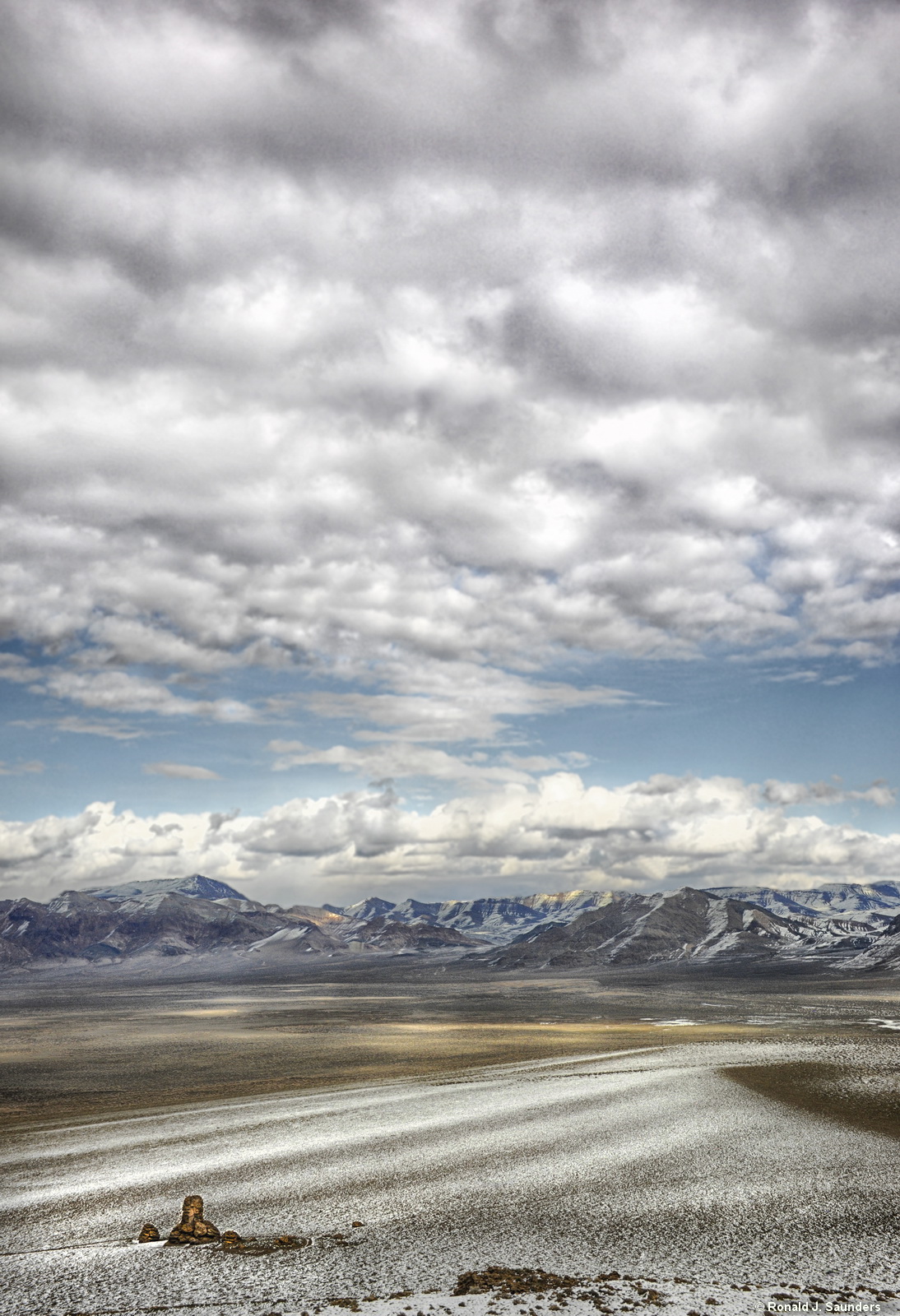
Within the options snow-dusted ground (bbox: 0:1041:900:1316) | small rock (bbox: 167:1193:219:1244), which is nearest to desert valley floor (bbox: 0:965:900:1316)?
snow-dusted ground (bbox: 0:1041:900:1316)

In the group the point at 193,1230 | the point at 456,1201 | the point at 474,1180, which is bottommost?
the point at 474,1180

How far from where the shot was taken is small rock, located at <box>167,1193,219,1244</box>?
15828mm

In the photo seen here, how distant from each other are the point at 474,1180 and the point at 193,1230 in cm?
737

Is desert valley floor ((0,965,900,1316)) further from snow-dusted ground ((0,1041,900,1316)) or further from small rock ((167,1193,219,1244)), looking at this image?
small rock ((167,1193,219,1244))

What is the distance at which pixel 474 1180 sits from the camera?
20.2m

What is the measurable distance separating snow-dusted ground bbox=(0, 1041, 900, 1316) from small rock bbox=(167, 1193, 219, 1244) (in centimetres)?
47

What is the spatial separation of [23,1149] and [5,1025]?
312 ft

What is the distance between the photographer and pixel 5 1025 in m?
105

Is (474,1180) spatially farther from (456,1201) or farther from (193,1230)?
(193,1230)

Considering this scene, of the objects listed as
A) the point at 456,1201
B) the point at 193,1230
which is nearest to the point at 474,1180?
the point at 456,1201

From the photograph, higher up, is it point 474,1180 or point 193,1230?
point 193,1230

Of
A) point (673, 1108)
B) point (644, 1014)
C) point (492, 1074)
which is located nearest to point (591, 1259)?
point (673, 1108)

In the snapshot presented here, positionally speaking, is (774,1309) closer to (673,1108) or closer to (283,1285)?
(283,1285)

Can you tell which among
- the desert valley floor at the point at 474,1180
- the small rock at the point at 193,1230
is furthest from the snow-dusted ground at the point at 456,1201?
the small rock at the point at 193,1230
